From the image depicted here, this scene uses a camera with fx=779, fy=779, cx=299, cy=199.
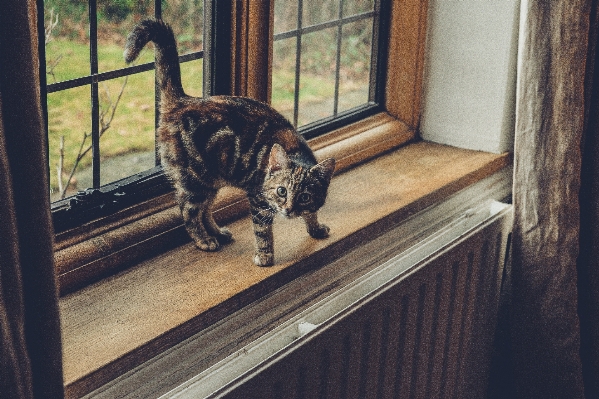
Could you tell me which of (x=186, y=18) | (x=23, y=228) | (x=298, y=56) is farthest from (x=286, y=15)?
(x=23, y=228)

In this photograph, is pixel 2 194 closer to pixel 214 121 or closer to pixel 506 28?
pixel 214 121

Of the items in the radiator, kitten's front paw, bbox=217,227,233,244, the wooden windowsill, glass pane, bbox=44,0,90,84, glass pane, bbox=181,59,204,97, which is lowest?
the radiator

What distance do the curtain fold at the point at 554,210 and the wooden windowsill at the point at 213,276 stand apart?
0.20 m

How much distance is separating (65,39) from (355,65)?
777 mm

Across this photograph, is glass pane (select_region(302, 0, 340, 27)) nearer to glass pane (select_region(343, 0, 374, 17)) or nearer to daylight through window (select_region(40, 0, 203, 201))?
glass pane (select_region(343, 0, 374, 17))

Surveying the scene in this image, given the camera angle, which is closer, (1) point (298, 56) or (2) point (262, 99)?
(2) point (262, 99)

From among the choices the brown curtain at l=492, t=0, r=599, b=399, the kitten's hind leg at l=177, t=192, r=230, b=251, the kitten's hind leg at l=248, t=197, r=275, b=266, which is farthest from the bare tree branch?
the brown curtain at l=492, t=0, r=599, b=399

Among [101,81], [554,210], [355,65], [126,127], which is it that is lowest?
[554,210]

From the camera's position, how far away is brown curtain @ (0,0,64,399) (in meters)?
0.74

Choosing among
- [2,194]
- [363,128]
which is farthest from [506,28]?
[2,194]

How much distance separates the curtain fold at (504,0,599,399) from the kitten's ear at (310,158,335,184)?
0.53 m

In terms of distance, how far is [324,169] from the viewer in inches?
52.2

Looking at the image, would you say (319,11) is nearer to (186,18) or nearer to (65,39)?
(186,18)

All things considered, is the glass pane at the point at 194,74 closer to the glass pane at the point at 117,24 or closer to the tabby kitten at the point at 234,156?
the glass pane at the point at 117,24
